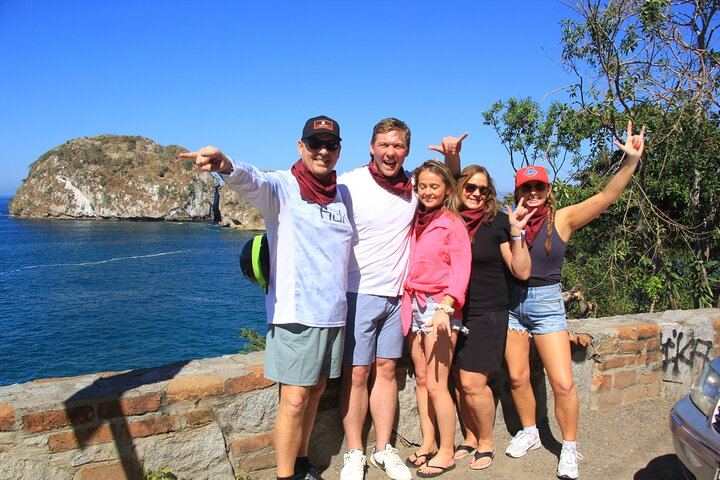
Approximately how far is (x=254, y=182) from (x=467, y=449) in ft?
6.78

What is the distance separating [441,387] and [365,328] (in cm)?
57

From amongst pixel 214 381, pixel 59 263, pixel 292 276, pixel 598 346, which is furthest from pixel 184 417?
pixel 59 263

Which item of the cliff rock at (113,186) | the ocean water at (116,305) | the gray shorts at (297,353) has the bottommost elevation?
the ocean water at (116,305)

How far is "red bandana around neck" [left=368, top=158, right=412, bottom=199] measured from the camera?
305cm

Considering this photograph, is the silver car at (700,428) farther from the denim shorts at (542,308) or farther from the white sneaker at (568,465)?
the denim shorts at (542,308)

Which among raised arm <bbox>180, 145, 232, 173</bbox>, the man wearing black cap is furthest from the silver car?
raised arm <bbox>180, 145, 232, 173</bbox>

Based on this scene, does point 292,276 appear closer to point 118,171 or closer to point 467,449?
point 467,449

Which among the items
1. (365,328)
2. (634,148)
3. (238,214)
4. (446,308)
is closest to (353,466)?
(365,328)

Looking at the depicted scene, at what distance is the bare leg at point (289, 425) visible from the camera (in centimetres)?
266

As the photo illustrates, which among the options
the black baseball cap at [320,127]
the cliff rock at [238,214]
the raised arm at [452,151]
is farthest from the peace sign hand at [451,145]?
the cliff rock at [238,214]

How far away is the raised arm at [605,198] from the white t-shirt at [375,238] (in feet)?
2.98

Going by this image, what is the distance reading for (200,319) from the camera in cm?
2992

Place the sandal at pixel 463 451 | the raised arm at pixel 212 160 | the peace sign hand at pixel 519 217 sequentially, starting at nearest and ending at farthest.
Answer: the raised arm at pixel 212 160, the peace sign hand at pixel 519 217, the sandal at pixel 463 451

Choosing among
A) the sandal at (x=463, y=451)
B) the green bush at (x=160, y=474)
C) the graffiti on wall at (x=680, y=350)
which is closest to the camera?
the green bush at (x=160, y=474)
